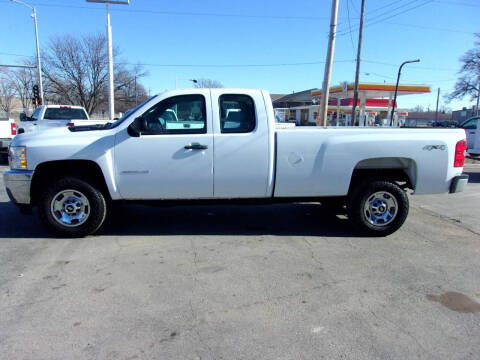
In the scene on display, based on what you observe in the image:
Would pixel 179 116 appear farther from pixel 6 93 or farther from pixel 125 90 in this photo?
pixel 6 93

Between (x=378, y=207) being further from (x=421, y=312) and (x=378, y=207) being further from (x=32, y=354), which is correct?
(x=32, y=354)

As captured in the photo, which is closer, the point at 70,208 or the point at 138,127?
the point at 138,127

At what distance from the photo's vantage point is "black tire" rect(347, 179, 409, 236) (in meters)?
4.95

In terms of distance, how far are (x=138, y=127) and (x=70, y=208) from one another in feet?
4.84

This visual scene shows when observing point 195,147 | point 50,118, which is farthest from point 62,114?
point 195,147

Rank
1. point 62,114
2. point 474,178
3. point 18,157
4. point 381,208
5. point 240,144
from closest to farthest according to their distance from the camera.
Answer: point 18,157 < point 240,144 < point 381,208 < point 474,178 < point 62,114

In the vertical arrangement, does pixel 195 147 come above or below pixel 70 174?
above

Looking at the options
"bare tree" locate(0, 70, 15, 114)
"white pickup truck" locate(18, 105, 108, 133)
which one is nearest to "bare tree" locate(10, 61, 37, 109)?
"bare tree" locate(0, 70, 15, 114)

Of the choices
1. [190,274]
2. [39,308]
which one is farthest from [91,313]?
[190,274]

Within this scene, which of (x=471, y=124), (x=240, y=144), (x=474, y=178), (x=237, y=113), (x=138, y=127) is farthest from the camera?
(x=471, y=124)

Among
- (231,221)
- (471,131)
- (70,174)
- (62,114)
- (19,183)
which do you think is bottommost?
(231,221)

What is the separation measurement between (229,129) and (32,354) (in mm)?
3189

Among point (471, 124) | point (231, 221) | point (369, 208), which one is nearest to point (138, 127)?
point (231, 221)

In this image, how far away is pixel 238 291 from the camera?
11.2ft
